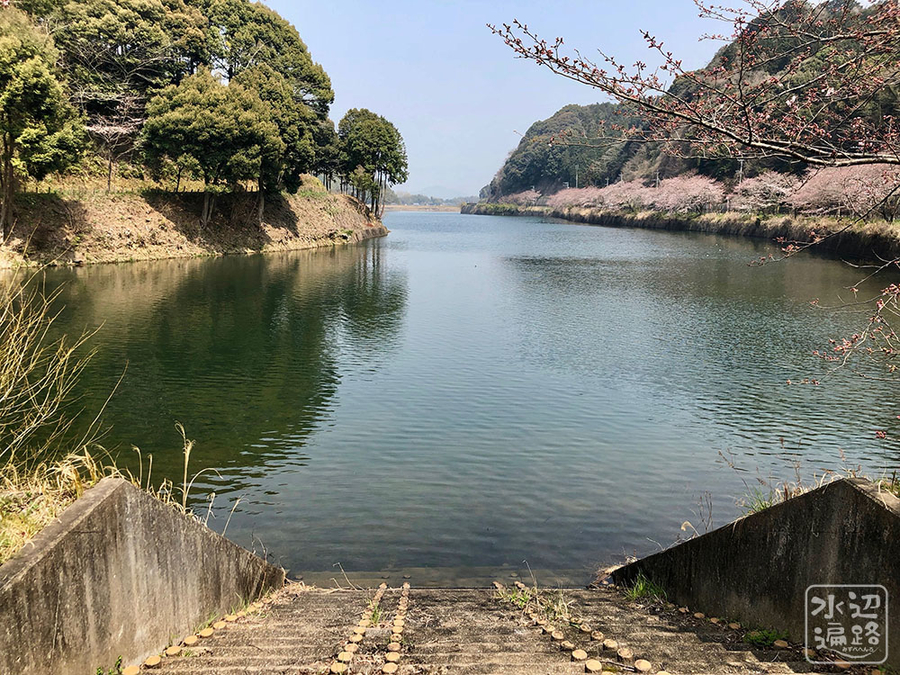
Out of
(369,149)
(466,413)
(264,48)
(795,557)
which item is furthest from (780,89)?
(369,149)

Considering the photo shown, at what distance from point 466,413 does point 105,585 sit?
9799 millimetres

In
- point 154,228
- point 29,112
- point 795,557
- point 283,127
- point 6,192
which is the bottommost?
point 795,557

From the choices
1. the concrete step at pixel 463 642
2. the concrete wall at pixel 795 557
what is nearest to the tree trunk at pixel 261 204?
the concrete step at pixel 463 642

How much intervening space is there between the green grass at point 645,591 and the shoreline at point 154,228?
74.2ft

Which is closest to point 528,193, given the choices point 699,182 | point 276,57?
point 699,182

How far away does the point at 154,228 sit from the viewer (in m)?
36.9

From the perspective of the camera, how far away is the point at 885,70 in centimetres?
597

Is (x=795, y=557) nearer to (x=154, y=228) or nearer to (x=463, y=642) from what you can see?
(x=463, y=642)

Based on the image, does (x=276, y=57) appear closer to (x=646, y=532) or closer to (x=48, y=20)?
(x=48, y=20)

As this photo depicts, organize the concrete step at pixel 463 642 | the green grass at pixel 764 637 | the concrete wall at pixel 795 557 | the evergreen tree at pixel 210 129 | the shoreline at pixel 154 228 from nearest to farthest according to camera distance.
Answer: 1. the concrete wall at pixel 795 557
2. the concrete step at pixel 463 642
3. the green grass at pixel 764 637
4. the shoreline at pixel 154 228
5. the evergreen tree at pixel 210 129

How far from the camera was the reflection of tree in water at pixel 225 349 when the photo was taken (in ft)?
38.3

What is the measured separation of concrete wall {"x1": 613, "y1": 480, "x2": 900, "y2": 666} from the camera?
400 centimetres

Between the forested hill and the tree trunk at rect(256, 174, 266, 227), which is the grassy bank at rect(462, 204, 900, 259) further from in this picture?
the tree trunk at rect(256, 174, 266, 227)

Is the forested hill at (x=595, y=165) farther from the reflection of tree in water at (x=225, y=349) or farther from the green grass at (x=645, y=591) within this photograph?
the green grass at (x=645, y=591)
